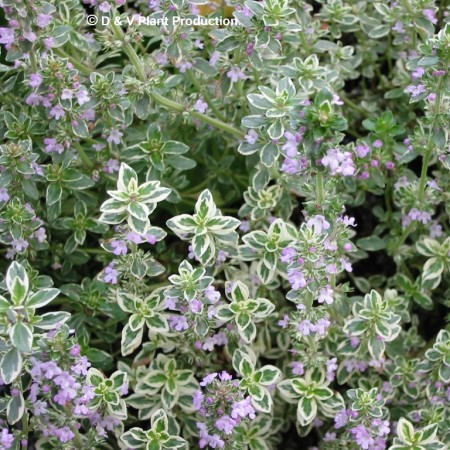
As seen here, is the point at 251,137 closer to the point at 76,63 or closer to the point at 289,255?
the point at 289,255

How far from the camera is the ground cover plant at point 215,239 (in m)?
2.17

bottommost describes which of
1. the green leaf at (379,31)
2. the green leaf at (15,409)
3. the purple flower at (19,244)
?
the green leaf at (15,409)

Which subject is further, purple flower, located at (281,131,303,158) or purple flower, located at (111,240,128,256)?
purple flower, located at (111,240,128,256)

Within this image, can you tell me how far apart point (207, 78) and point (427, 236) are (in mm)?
982

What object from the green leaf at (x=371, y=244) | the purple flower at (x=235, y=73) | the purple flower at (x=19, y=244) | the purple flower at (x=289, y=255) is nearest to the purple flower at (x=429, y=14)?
the purple flower at (x=235, y=73)

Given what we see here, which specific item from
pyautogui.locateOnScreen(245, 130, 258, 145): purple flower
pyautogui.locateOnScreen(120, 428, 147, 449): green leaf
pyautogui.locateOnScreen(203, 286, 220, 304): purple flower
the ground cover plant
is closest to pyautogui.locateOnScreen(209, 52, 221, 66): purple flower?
the ground cover plant

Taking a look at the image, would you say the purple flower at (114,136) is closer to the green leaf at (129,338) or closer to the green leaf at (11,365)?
the green leaf at (129,338)

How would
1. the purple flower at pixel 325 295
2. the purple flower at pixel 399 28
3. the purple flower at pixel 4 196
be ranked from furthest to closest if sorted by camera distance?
the purple flower at pixel 399 28 → the purple flower at pixel 4 196 → the purple flower at pixel 325 295

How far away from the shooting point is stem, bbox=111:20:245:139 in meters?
2.38

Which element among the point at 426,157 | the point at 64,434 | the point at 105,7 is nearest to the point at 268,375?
the point at 64,434

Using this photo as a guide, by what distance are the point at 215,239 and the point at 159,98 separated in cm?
49

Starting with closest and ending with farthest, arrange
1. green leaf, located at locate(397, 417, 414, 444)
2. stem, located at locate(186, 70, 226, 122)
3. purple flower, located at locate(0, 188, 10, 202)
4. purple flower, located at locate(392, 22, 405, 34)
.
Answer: green leaf, located at locate(397, 417, 414, 444)
purple flower, located at locate(0, 188, 10, 202)
stem, located at locate(186, 70, 226, 122)
purple flower, located at locate(392, 22, 405, 34)

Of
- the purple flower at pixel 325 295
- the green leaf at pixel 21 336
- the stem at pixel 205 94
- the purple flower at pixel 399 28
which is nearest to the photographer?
the green leaf at pixel 21 336

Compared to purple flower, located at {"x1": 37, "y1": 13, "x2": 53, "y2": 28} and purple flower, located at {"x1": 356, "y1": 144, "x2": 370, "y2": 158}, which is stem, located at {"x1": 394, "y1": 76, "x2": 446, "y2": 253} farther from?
purple flower, located at {"x1": 37, "y1": 13, "x2": 53, "y2": 28}
